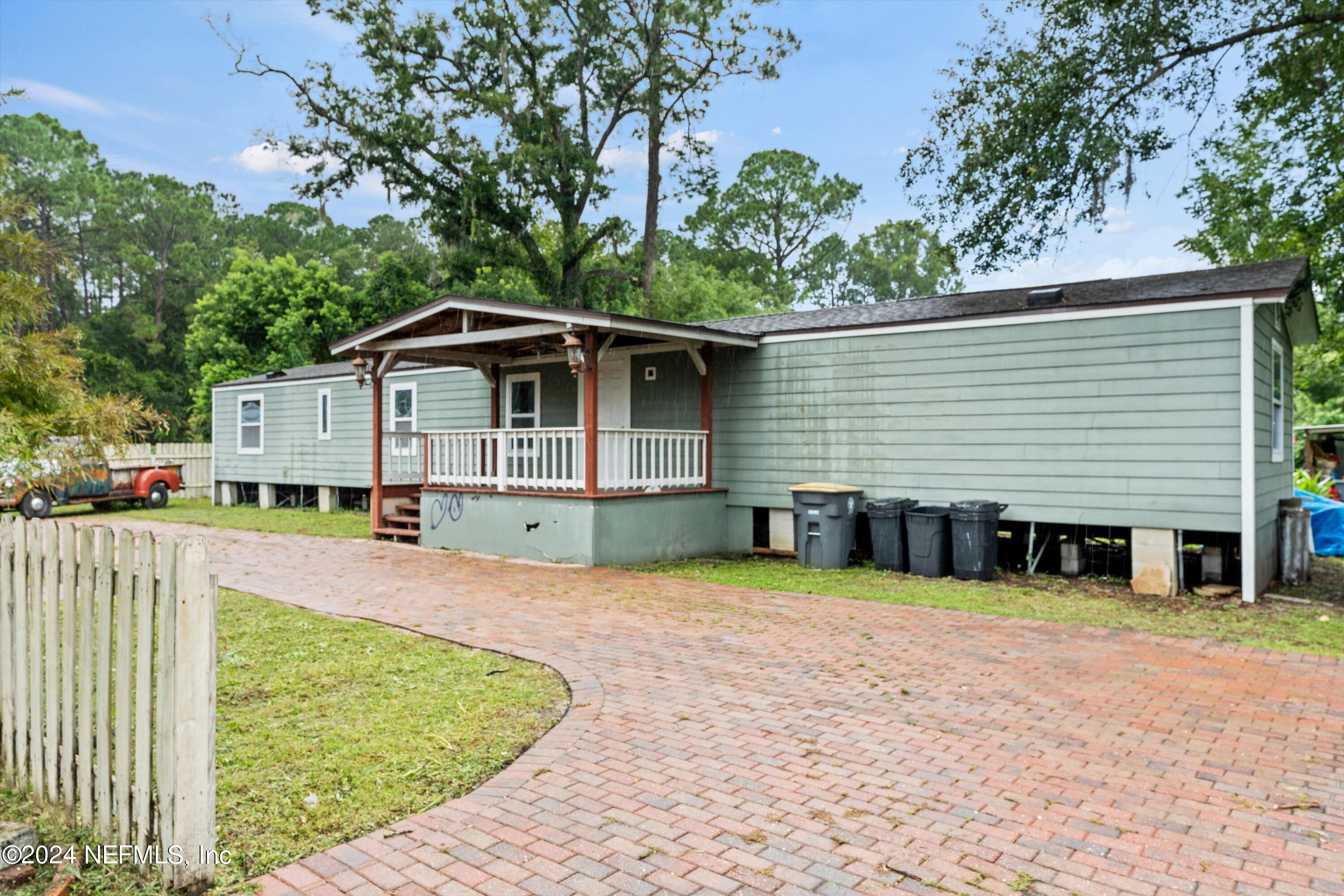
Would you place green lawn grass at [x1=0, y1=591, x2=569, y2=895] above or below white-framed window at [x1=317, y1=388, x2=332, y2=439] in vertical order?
below

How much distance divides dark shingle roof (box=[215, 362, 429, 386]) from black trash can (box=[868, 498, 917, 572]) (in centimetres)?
1039

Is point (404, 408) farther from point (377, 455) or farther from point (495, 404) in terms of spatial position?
point (377, 455)

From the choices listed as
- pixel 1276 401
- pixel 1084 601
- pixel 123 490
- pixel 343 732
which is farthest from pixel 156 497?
pixel 1276 401

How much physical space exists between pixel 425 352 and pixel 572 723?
10.3m

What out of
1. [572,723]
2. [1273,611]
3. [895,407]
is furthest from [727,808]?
[895,407]

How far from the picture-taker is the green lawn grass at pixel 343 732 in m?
3.13

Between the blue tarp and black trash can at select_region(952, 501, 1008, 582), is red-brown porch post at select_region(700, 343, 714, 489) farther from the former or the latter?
the blue tarp

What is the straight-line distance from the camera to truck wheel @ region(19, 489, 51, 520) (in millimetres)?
16516

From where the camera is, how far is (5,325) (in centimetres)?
477

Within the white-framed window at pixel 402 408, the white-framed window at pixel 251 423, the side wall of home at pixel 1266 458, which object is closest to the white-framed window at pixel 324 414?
the white-framed window at pixel 402 408

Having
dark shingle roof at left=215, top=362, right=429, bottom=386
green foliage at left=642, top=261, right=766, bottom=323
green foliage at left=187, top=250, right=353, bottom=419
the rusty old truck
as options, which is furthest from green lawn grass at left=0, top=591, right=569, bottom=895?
green foliage at left=187, top=250, right=353, bottom=419

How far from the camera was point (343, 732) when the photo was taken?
166 inches

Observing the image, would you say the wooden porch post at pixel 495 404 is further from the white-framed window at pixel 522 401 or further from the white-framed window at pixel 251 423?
the white-framed window at pixel 251 423

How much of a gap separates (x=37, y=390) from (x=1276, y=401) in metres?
12.5
